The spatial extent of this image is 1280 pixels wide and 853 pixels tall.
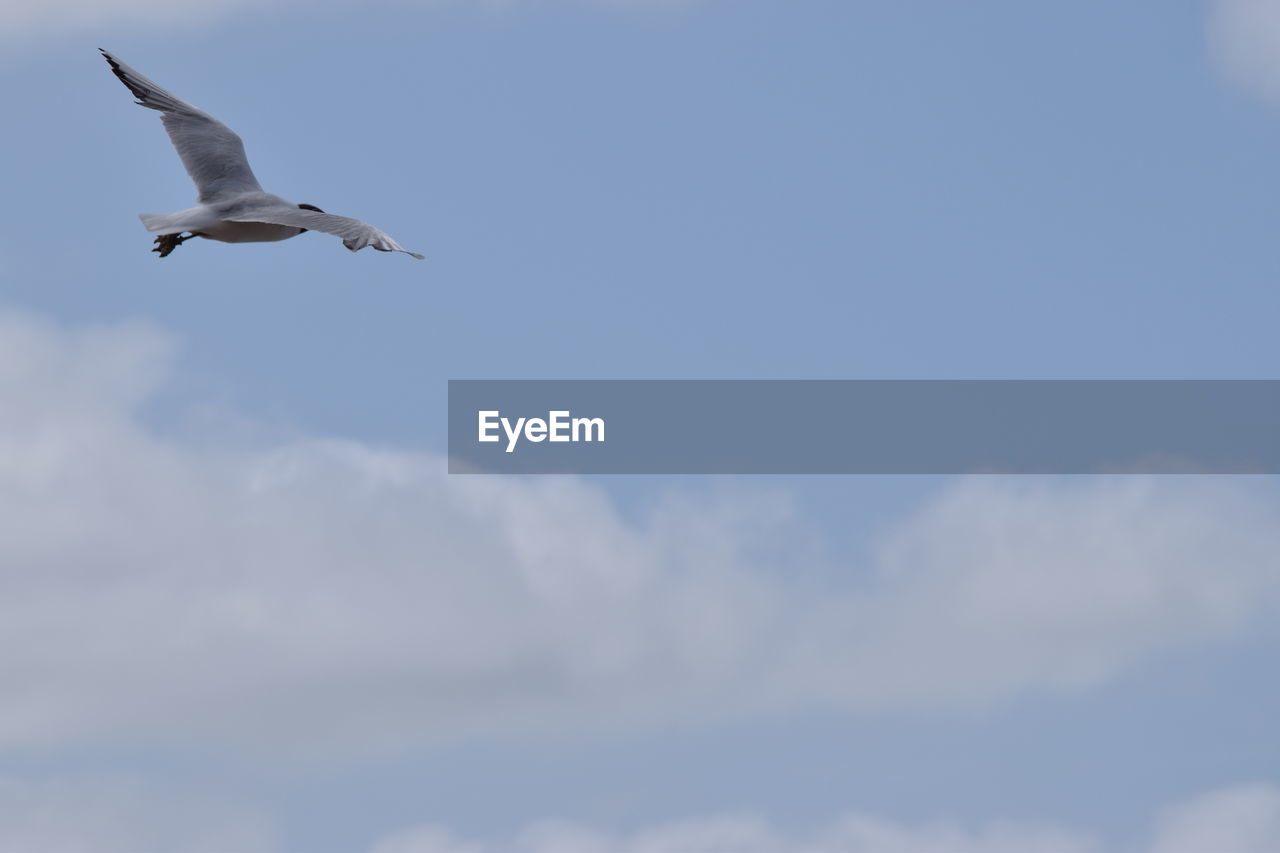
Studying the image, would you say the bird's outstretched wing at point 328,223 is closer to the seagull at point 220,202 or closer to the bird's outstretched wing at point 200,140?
the seagull at point 220,202

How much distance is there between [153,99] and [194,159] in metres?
2.70

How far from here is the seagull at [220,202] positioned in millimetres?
38906

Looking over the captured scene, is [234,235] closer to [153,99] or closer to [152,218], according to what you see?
[152,218]

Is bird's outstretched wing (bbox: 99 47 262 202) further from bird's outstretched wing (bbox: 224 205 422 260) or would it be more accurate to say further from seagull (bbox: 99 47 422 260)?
bird's outstretched wing (bbox: 224 205 422 260)

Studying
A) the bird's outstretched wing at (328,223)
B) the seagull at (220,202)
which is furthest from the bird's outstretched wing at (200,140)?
the bird's outstretched wing at (328,223)

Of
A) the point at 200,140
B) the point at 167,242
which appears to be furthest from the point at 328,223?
the point at 200,140

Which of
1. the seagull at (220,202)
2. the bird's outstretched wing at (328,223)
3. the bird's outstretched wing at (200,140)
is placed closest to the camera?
the bird's outstretched wing at (328,223)

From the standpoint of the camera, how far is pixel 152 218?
40.5 m

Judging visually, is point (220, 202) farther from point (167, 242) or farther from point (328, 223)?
point (328, 223)

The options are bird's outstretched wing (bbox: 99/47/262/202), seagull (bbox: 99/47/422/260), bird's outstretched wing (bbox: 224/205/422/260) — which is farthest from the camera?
bird's outstretched wing (bbox: 99/47/262/202)

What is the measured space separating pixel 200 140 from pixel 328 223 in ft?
37.2

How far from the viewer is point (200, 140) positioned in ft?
158

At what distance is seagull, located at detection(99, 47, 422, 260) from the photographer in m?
38.9

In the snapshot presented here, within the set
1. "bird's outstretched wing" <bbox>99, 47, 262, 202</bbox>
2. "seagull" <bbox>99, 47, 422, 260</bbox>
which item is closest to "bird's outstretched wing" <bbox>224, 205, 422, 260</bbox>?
"seagull" <bbox>99, 47, 422, 260</bbox>
